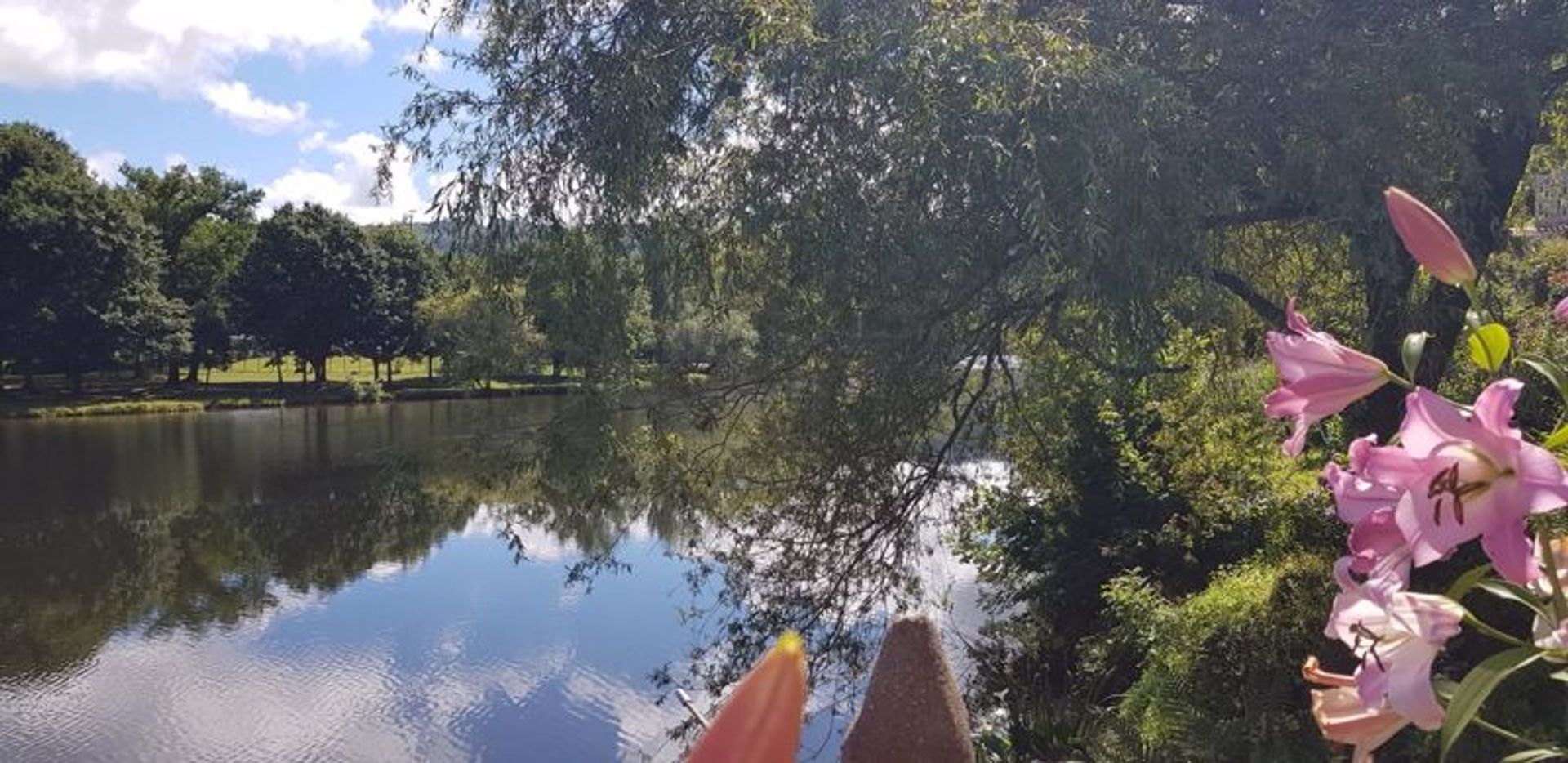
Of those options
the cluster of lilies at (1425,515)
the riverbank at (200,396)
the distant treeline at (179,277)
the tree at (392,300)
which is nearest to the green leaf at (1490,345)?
the cluster of lilies at (1425,515)

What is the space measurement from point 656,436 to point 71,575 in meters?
10.1

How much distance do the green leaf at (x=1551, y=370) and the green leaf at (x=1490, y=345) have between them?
0.01 metres

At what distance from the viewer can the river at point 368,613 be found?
540cm

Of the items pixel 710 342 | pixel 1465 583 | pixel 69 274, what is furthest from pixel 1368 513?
pixel 69 274

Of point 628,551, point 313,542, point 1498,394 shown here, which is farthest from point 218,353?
point 1498,394

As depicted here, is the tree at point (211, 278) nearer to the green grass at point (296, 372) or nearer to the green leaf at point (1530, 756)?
the green grass at point (296, 372)

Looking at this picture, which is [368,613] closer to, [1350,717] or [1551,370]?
[1350,717]

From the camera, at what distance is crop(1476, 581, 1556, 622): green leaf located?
73cm

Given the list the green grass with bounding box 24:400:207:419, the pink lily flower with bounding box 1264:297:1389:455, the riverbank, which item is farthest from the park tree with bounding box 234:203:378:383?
the pink lily flower with bounding box 1264:297:1389:455

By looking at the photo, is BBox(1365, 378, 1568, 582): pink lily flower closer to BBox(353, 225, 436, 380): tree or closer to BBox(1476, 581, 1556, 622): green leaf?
BBox(1476, 581, 1556, 622): green leaf

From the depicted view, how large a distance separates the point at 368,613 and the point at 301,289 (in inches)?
886

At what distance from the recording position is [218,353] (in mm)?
32312

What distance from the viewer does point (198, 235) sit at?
3447cm

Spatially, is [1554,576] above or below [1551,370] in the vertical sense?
below
